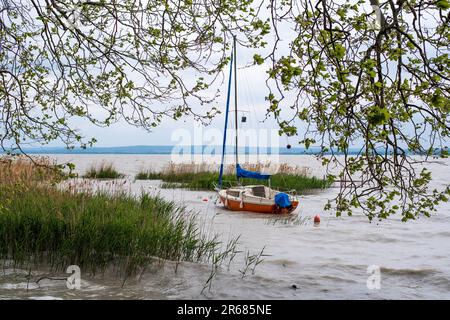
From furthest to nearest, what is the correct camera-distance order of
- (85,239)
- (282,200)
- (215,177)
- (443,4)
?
(215,177) < (282,200) < (85,239) < (443,4)

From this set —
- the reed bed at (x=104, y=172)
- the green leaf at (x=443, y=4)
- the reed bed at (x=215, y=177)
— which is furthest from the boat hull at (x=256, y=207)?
the green leaf at (x=443, y=4)

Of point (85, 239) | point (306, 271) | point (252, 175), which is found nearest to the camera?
point (85, 239)

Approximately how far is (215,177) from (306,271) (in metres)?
19.2

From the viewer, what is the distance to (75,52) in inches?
315

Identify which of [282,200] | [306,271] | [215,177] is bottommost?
[306,271]

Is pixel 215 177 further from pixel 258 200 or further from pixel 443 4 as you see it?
pixel 443 4

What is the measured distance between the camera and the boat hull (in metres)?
19.5

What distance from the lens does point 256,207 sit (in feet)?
65.2

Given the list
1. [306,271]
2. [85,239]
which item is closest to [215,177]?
[306,271]

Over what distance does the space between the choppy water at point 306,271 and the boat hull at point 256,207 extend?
8.41 ft

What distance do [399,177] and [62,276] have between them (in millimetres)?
5487

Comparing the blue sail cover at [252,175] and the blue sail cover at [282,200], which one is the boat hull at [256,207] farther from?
the blue sail cover at [252,175]

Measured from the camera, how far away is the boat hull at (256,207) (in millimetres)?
19469

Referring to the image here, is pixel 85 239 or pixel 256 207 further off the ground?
pixel 85 239
